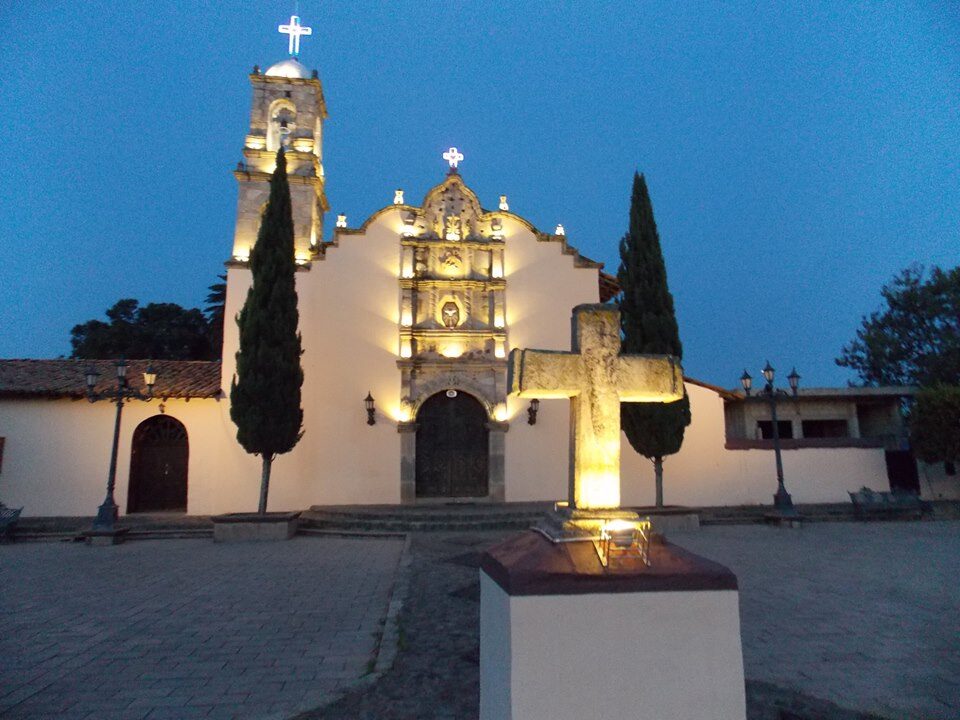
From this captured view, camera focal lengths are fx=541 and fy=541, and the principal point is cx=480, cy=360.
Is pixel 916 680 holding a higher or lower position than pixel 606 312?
lower

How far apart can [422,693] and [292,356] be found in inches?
389

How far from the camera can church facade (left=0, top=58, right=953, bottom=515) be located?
1381 cm

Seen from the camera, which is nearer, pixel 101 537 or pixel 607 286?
pixel 101 537

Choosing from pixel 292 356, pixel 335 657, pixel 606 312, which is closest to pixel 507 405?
pixel 292 356

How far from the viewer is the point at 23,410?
1368cm

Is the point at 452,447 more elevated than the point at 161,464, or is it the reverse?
the point at 452,447


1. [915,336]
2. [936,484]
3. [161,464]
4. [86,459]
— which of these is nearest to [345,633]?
[161,464]

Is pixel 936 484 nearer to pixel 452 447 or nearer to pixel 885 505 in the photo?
pixel 885 505

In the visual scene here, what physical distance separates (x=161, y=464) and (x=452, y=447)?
7776 millimetres

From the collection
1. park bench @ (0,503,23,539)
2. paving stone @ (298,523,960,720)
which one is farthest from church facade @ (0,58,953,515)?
paving stone @ (298,523,960,720)

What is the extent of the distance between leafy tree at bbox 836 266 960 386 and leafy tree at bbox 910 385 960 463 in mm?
5610

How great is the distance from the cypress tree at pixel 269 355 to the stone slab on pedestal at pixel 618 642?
10.8 m

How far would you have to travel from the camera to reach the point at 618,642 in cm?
227

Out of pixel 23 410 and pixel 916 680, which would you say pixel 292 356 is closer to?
pixel 23 410
